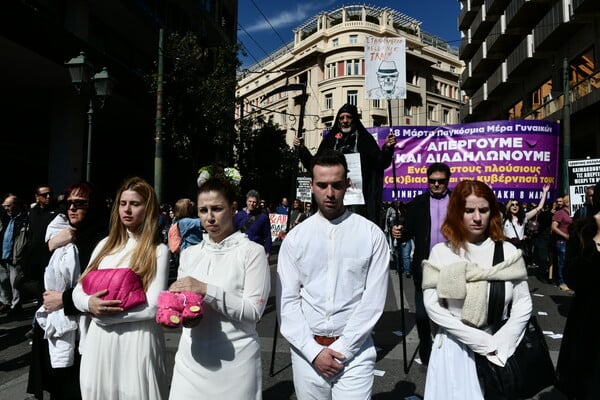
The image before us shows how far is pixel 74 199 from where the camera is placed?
303 cm

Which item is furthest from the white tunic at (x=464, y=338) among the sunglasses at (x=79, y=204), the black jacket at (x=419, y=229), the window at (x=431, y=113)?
the window at (x=431, y=113)

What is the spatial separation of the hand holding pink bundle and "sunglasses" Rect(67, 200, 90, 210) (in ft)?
4.57

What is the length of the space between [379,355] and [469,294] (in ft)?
8.94

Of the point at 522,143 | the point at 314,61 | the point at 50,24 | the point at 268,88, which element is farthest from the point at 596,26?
the point at 268,88

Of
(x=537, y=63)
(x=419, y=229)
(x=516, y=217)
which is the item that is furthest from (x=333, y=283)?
(x=537, y=63)

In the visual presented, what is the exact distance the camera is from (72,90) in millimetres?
14570

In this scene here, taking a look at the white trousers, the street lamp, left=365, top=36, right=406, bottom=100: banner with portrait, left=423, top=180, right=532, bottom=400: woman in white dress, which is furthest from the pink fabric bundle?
the street lamp

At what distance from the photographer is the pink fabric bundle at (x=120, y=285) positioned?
2357mm

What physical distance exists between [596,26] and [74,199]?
2051cm

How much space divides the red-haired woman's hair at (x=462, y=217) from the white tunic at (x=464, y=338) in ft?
0.18

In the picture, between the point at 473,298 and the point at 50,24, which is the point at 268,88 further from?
the point at 473,298

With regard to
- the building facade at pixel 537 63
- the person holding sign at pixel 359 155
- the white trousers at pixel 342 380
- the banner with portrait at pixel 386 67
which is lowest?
the white trousers at pixel 342 380

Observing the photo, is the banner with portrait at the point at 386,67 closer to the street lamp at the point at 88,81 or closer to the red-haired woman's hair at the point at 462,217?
the red-haired woman's hair at the point at 462,217

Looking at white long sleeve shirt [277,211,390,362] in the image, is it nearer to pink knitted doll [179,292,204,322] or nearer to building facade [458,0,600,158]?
pink knitted doll [179,292,204,322]
